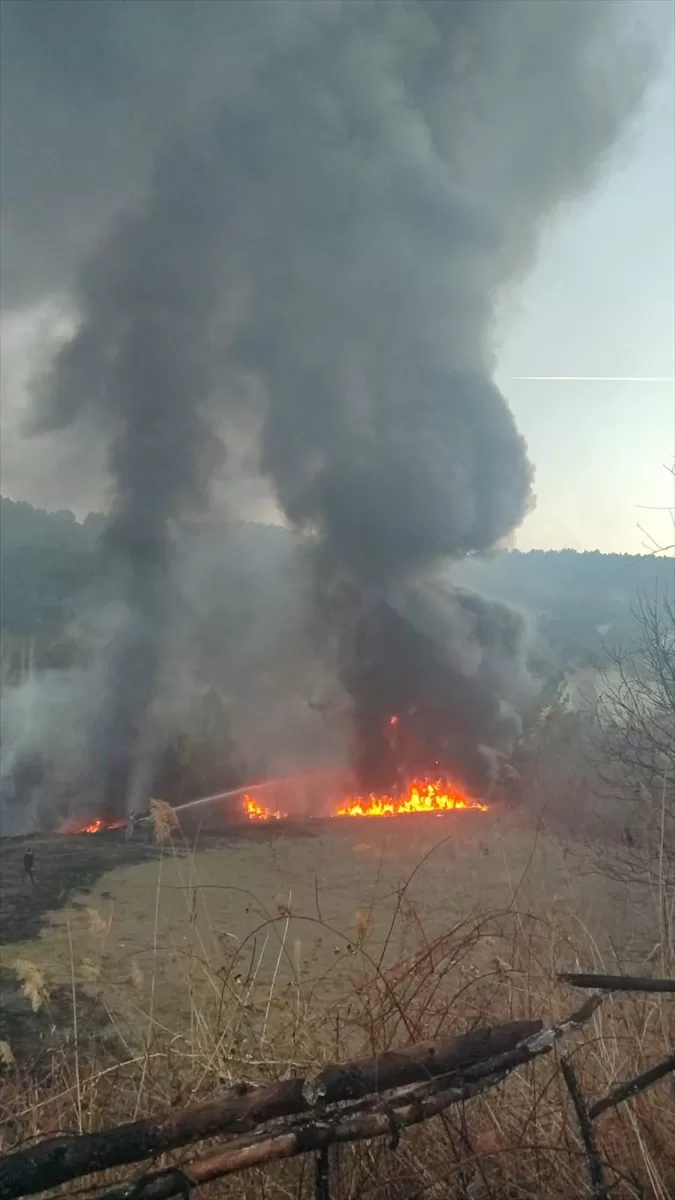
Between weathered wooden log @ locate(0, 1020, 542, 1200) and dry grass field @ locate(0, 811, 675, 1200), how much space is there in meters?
0.43

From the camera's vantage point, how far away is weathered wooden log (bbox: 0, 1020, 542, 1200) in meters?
1.82

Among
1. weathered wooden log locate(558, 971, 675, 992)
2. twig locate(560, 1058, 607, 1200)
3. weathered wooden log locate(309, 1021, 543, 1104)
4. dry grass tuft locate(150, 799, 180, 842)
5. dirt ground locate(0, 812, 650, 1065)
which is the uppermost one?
dry grass tuft locate(150, 799, 180, 842)

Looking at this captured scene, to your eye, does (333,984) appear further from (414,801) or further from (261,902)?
(414,801)

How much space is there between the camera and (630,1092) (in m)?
2.14

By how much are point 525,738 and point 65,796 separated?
2228cm

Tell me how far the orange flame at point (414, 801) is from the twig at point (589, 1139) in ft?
94.3

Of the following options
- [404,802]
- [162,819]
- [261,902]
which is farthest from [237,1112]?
[404,802]

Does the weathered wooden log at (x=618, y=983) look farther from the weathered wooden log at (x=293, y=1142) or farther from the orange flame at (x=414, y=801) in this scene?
the orange flame at (x=414, y=801)

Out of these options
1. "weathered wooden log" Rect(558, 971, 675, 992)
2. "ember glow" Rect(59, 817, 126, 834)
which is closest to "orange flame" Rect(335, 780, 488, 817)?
"ember glow" Rect(59, 817, 126, 834)

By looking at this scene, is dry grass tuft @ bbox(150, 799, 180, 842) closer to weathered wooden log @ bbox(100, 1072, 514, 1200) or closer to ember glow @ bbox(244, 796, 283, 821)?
weathered wooden log @ bbox(100, 1072, 514, 1200)

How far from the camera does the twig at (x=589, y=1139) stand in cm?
203

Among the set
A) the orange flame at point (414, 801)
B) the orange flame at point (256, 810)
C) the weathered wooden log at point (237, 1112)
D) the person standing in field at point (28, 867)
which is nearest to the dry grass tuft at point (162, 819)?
the weathered wooden log at point (237, 1112)

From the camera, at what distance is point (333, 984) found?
8.87 metres

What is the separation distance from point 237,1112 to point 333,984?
7.56 m
